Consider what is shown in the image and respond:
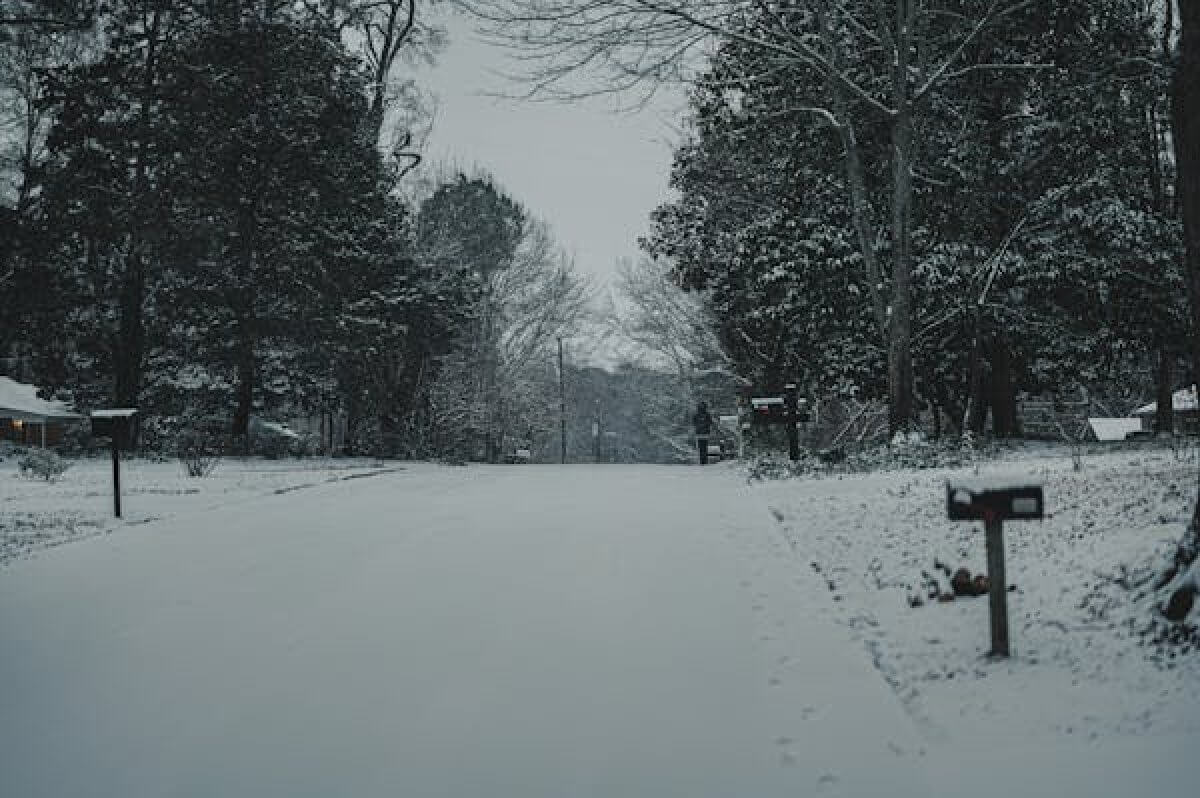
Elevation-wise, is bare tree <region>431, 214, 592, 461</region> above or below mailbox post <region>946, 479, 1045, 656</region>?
above

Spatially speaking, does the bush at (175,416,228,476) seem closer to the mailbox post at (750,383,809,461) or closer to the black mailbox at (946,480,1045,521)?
the mailbox post at (750,383,809,461)

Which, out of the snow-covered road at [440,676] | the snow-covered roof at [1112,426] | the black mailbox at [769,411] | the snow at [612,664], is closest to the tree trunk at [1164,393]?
the black mailbox at [769,411]

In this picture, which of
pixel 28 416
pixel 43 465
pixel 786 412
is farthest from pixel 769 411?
pixel 28 416

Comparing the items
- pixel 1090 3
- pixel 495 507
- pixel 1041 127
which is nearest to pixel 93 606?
pixel 495 507

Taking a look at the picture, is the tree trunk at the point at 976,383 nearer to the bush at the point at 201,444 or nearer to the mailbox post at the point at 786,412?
the mailbox post at the point at 786,412

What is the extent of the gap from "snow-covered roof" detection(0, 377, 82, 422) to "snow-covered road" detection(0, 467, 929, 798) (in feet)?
138

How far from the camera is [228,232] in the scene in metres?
24.4

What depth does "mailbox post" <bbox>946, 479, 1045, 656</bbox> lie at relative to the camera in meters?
4.38

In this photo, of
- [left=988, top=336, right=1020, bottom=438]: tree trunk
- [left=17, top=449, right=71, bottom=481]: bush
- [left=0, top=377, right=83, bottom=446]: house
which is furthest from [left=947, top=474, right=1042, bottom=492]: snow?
[left=0, top=377, right=83, bottom=446]: house

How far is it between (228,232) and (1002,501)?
23.5m

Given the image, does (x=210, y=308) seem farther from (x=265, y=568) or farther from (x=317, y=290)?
(x=265, y=568)

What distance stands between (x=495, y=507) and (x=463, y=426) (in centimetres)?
2309

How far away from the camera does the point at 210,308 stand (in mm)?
24719

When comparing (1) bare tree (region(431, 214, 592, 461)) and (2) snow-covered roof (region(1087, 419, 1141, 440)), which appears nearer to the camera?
(1) bare tree (region(431, 214, 592, 461))
